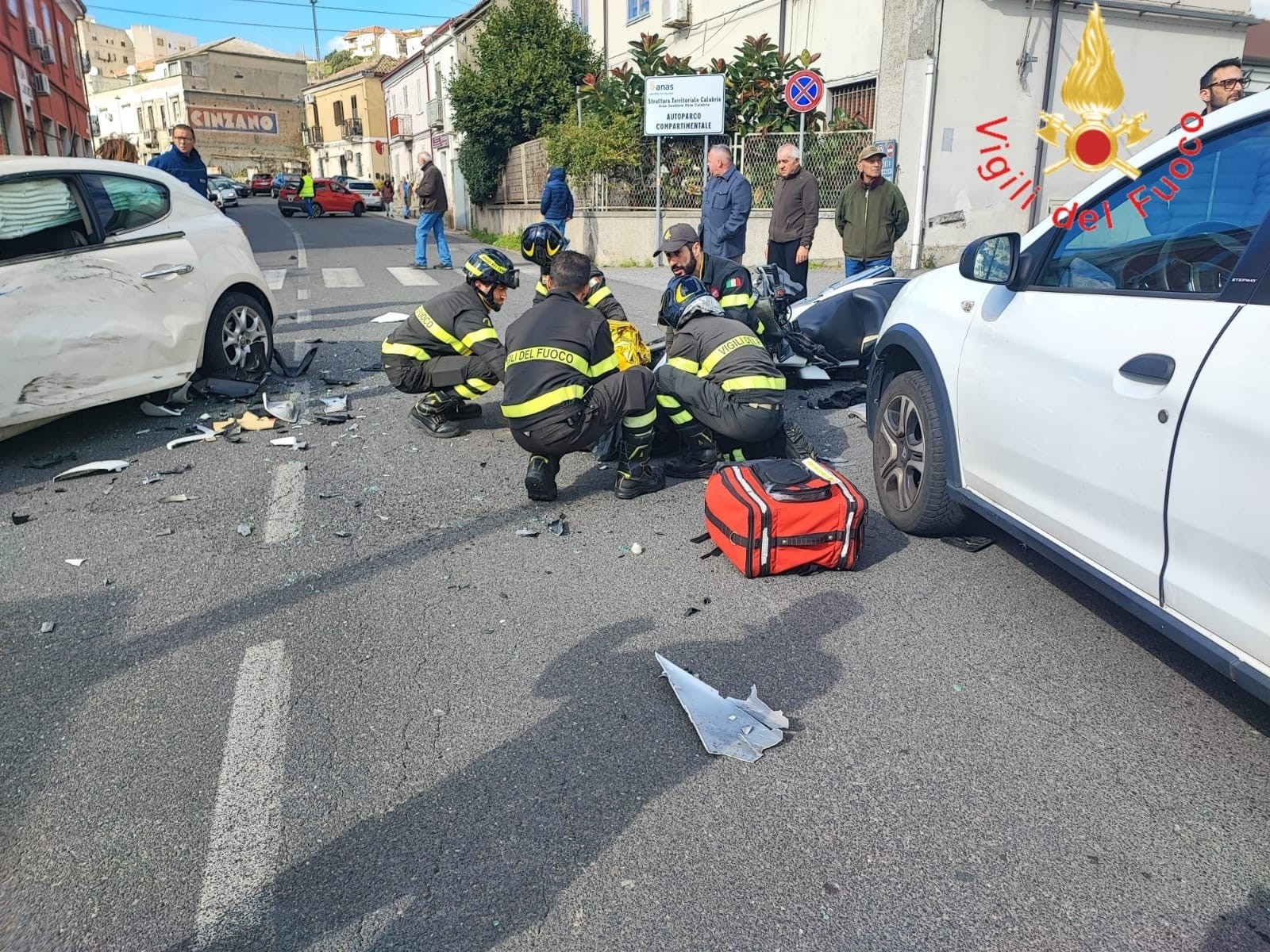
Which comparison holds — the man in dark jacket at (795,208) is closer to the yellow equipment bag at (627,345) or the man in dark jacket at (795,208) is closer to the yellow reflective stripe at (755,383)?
the yellow equipment bag at (627,345)

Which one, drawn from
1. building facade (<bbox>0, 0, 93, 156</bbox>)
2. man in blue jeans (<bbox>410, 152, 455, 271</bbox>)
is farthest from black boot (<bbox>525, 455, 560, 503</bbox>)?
building facade (<bbox>0, 0, 93, 156</bbox>)

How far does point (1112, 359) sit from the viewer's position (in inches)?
113

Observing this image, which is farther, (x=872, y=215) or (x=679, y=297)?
(x=872, y=215)

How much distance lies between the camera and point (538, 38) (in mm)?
24359

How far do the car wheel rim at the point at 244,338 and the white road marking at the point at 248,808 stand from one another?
13.7 ft

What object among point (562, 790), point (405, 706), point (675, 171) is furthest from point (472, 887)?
point (675, 171)

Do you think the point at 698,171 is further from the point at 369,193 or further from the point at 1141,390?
the point at 369,193

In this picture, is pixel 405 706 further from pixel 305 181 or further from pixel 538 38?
pixel 305 181

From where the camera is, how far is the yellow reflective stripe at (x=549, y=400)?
185 inches

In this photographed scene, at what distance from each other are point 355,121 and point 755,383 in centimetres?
6916

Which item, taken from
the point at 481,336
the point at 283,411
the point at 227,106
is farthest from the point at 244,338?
the point at 227,106

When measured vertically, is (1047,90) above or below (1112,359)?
above

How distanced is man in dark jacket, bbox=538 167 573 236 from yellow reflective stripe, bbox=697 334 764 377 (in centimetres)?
1087

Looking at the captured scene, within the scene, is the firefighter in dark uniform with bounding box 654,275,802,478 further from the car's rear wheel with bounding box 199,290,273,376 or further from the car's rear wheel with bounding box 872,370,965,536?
the car's rear wheel with bounding box 199,290,273,376
